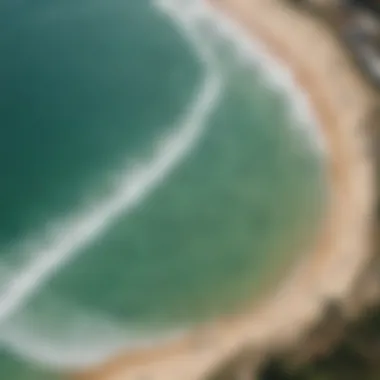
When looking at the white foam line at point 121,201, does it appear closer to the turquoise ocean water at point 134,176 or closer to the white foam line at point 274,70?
the turquoise ocean water at point 134,176

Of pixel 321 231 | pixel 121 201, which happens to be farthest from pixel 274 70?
pixel 121 201

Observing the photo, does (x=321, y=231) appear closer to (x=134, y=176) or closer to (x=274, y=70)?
(x=134, y=176)

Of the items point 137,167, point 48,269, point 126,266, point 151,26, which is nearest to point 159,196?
point 137,167

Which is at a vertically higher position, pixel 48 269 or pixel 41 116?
pixel 41 116

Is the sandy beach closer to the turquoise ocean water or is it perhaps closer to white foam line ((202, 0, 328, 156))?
white foam line ((202, 0, 328, 156))

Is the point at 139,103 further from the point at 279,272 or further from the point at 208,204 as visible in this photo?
the point at 279,272

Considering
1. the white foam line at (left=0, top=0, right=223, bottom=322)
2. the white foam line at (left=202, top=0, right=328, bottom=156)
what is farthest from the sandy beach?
the white foam line at (left=0, top=0, right=223, bottom=322)

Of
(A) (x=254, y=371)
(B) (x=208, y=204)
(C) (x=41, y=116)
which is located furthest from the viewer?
(C) (x=41, y=116)
